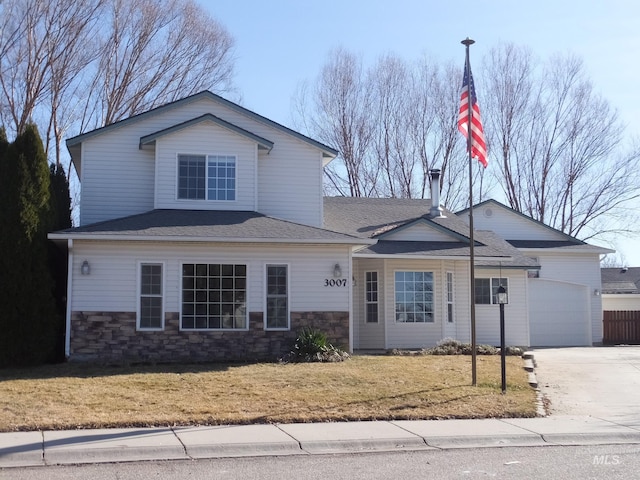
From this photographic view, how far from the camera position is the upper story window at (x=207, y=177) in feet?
65.7

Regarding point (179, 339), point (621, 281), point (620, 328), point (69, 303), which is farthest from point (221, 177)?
point (621, 281)

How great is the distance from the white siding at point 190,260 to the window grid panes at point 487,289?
20.8ft

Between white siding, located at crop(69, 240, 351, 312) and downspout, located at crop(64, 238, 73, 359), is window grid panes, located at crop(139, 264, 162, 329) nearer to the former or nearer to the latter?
white siding, located at crop(69, 240, 351, 312)

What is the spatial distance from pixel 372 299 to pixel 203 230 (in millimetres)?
6165

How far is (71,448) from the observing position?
30.9ft

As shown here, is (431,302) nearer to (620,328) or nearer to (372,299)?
(372,299)

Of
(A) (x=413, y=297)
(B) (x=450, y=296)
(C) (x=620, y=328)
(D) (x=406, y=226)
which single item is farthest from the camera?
(C) (x=620, y=328)

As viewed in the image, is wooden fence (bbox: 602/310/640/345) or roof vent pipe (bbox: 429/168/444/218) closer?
roof vent pipe (bbox: 429/168/444/218)

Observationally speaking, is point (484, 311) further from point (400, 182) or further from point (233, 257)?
point (400, 182)

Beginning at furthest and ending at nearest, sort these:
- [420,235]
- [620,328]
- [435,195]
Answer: [620,328], [435,195], [420,235]

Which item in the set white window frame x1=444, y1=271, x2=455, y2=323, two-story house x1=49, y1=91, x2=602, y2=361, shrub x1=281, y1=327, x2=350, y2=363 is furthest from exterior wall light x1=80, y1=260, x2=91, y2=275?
white window frame x1=444, y1=271, x2=455, y2=323

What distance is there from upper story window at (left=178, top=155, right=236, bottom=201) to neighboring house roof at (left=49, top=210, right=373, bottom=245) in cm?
58

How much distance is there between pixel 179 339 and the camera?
1766 centimetres

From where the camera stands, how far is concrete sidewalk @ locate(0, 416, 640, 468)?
30.7 ft
